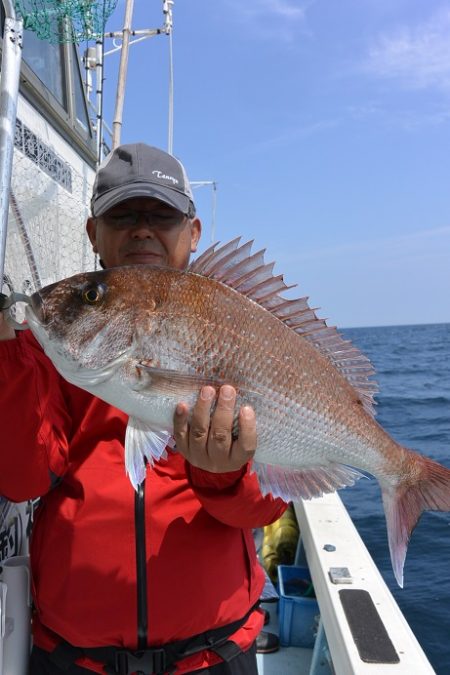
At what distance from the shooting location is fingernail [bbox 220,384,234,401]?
1655mm

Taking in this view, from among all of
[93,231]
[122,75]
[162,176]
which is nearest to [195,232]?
[162,176]

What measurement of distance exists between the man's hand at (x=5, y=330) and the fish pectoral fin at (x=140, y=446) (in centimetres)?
48

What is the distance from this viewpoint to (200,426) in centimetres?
170

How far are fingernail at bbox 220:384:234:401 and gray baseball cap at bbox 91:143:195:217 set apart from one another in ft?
2.89

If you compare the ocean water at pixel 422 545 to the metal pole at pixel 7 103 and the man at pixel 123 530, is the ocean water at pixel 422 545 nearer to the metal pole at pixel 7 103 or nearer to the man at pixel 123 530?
the man at pixel 123 530

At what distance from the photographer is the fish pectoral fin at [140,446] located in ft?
5.38

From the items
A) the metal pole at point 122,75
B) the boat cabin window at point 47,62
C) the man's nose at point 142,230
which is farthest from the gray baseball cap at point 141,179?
the metal pole at point 122,75

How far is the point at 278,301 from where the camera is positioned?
1900mm

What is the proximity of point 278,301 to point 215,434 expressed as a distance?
1.79 feet

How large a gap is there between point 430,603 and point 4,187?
6.28 m

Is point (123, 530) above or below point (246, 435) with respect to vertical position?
below

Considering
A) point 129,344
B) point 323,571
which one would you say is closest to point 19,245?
point 129,344

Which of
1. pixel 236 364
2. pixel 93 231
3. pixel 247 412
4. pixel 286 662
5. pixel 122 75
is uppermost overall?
pixel 122 75

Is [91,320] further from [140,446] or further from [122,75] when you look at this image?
[122,75]
